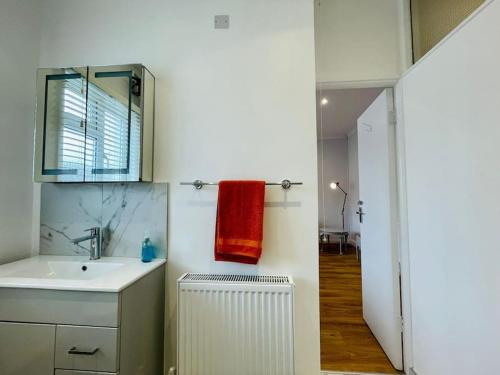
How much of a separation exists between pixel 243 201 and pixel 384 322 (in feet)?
4.97

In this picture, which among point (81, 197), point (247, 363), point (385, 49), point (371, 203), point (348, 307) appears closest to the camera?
point (247, 363)

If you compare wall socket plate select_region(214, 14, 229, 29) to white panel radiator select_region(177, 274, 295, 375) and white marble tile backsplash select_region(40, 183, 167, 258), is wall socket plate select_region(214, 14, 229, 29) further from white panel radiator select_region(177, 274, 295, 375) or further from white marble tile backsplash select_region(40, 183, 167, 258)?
white panel radiator select_region(177, 274, 295, 375)

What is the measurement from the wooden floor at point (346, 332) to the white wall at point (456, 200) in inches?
14.1

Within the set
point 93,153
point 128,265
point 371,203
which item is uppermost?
point 93,153

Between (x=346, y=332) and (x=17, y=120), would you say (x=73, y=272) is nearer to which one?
(x=17, y=120)

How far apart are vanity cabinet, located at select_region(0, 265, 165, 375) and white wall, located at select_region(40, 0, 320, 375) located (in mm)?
473

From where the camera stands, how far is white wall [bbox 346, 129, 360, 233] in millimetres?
5022

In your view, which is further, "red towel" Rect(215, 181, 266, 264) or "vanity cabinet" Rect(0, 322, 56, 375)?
"red towel" Rect(215, 181, 266, 264)

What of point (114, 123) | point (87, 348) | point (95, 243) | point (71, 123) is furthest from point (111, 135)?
point (87, 348)

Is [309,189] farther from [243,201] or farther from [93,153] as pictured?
[93,153]

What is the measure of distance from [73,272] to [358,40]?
250cm

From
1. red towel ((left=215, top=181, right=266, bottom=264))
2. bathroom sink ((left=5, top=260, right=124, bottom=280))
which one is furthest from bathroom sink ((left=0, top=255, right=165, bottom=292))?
red towel ((left=215, top=181, right=266, bottom=264))

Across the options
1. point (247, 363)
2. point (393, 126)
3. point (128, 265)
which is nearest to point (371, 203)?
point (393, 126)

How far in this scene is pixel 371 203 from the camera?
2082 millimetres
